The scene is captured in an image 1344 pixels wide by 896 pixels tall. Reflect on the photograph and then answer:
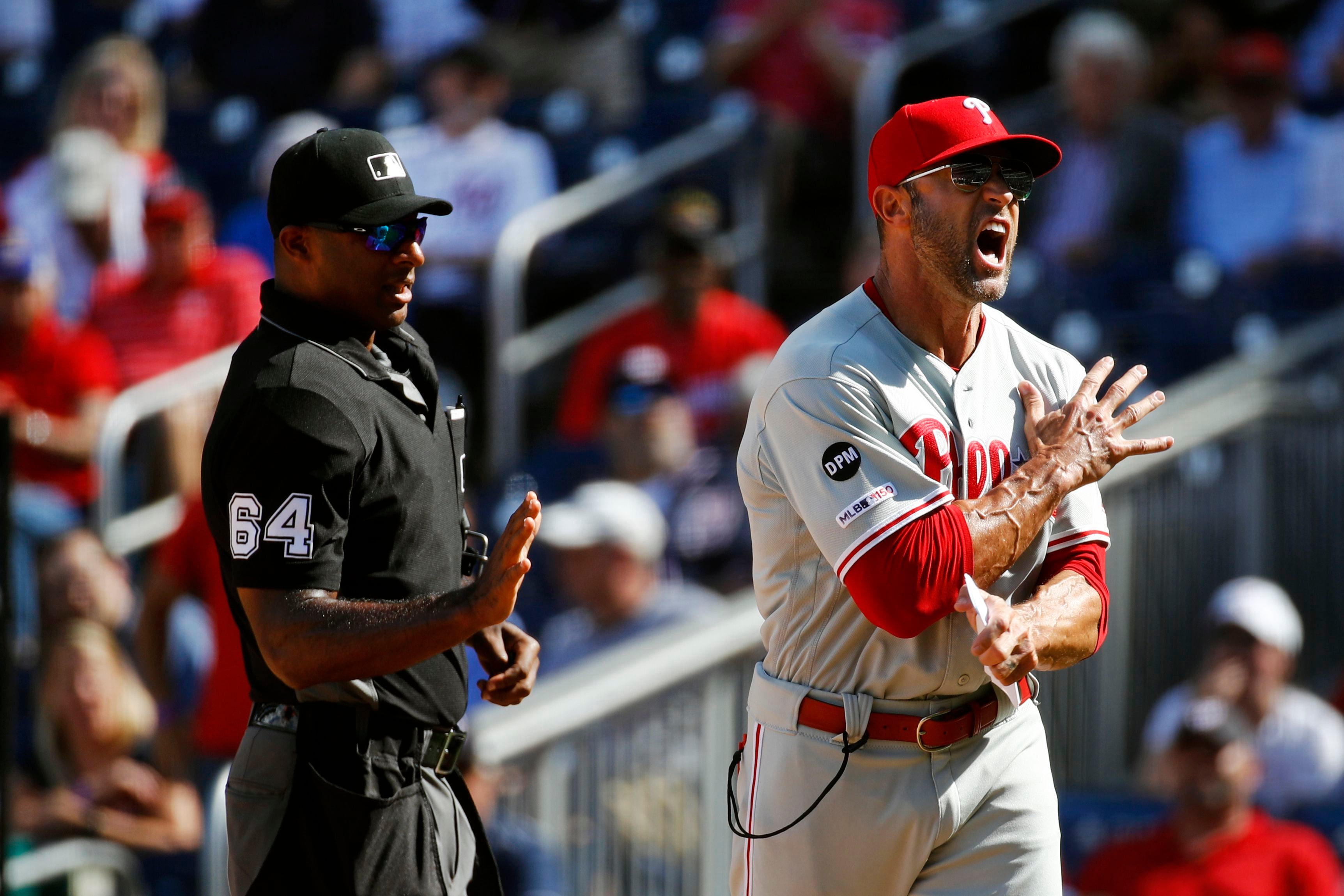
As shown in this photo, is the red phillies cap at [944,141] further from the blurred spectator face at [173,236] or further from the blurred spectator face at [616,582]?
the blurred spectator face at [173,236]

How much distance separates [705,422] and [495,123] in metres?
2.45

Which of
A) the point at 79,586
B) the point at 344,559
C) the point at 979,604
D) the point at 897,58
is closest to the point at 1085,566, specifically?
the point at 979,604

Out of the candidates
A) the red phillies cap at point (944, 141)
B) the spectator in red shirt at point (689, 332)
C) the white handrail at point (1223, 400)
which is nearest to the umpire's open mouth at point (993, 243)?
the red phillies cap at point (944, 141)

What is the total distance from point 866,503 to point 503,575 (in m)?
0.62

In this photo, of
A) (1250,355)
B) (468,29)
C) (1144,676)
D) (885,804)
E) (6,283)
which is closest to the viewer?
(885,804)

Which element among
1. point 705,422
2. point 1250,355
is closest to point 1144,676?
point 1250,355

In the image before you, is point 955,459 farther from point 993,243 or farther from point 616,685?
point 616,685

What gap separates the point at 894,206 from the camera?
2875 millimetres

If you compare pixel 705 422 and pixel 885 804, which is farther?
pixel 705 422

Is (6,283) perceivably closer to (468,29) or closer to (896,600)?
(468,29)

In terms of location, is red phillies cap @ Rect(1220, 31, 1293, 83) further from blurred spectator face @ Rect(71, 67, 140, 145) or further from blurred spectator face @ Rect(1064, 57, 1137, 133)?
blurred spectator face @ Rect(71, 67, 140, 145)

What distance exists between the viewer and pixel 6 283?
8258mm

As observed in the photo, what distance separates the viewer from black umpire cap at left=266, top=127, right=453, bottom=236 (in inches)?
102

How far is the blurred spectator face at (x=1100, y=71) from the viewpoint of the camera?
23.5 ft
